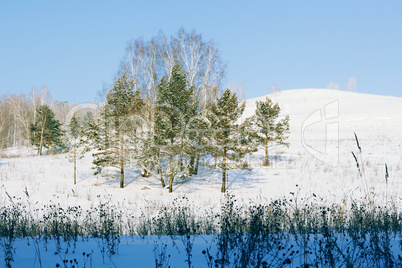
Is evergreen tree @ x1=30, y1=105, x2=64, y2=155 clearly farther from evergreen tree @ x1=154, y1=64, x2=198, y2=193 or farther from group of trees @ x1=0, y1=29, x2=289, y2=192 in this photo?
evergreen tree @ x1=154, y1=64, x2=198, y2=193

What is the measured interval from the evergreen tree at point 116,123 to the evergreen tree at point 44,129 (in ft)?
67.0

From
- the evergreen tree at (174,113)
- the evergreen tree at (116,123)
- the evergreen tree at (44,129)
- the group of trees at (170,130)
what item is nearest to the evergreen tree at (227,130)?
the group of trees at (170,130)

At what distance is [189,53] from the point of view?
2408 centimetres

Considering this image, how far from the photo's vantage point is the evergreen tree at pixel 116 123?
67.9 ft

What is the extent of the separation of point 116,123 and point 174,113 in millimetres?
4976

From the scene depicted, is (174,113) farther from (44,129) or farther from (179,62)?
(44,129)

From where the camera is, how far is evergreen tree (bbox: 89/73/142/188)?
2070cm

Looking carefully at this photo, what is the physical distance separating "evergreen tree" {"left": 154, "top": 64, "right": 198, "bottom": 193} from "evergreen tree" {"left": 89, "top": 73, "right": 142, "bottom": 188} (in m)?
3.10

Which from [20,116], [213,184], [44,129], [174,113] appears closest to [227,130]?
[174,113]

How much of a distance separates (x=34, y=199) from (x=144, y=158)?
7.03 metres

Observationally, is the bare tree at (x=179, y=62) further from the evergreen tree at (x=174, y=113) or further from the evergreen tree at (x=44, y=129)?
the evergreen tree at (x=44, y=129)

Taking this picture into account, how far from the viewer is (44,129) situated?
39844mm

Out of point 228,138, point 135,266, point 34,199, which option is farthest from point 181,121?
point 135,266

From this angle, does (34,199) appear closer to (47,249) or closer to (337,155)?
(47,249)
